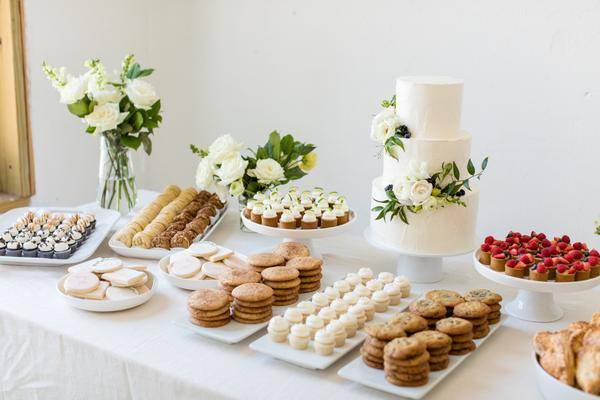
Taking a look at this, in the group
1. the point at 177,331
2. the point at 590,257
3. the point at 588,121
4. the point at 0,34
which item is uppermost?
the point at 0,34

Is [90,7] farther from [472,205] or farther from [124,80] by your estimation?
[472,205]

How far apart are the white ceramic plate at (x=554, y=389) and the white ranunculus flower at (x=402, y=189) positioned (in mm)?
514

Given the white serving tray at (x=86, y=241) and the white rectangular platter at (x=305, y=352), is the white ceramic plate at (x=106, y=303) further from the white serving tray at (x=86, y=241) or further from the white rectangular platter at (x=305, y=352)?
the white rectangular platter at (x=305, y=352)

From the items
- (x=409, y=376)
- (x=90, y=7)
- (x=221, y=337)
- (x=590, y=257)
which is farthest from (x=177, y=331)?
(x=90, y=7)

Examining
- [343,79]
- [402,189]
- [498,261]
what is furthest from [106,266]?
[343,79]

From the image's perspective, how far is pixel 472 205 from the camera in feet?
5.37

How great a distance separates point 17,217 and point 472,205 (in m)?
1.19

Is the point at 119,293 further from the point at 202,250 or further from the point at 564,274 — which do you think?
the point at 564,274

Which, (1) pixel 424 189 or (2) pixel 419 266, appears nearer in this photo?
(1) pixel 424 189

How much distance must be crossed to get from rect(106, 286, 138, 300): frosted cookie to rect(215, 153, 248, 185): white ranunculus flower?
0.46 metres

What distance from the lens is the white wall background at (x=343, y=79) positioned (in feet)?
7.86

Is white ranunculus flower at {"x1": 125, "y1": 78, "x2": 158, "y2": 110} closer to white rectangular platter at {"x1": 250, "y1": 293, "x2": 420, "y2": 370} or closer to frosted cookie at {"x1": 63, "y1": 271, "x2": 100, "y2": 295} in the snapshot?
frosted cookie at {"x1": 63, "y1": 271, "x2": 100, "y2": 295}

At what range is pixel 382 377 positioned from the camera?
1.18m

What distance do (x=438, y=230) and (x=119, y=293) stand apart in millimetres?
684
